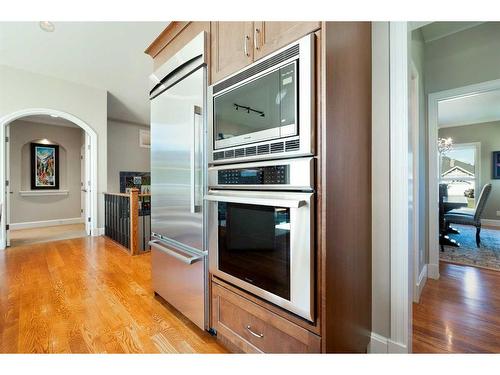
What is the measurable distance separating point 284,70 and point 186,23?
1.07m

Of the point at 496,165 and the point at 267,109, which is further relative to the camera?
the point at 496,165

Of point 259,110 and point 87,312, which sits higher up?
point 259,110

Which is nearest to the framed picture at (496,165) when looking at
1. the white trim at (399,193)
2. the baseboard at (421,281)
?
the baseboard at (421,281)

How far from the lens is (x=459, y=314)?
6.16 ft

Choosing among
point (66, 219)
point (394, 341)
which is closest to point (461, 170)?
point (394, 341)

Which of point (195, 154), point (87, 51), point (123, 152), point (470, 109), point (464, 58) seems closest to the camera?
point (195, 154)

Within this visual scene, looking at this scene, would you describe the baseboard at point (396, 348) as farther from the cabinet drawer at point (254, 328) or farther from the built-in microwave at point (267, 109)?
the built-in microwave at point (267, 109)

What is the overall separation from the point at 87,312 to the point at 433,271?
3.34 m

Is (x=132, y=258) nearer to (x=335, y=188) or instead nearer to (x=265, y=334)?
(x=265, y=334)

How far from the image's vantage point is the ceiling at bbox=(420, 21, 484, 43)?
90.7 inches

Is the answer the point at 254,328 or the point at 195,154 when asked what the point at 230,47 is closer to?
the point at 195,154

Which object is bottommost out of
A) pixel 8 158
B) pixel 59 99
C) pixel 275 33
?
pixel 8 158

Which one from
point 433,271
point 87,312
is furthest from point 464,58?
point 87,312

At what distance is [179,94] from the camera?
167 cm
